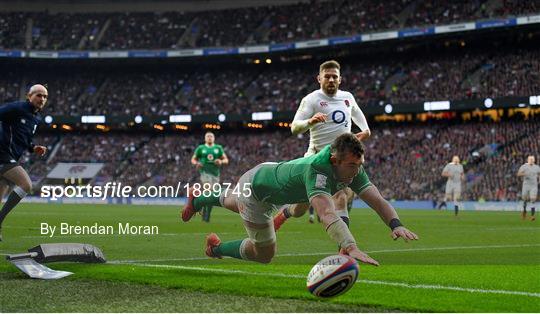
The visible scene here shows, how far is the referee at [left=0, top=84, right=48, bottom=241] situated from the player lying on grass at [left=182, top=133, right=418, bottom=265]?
3995 millimetres

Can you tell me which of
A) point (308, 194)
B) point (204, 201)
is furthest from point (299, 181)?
point (204, 201)

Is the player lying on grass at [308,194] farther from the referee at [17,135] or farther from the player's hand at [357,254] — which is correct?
the referee at [17,135]

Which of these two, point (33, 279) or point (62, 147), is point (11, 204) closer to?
Result: point (33, 279)

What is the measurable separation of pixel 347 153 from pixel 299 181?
0.71 metres

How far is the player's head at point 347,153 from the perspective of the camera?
574 centimetres

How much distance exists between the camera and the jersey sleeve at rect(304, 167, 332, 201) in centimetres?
588

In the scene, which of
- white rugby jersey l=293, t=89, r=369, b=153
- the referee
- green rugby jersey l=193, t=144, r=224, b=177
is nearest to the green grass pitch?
the referee

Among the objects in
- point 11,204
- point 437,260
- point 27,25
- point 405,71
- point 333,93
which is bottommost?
point 437,260

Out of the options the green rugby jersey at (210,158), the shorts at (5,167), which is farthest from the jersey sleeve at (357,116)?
the green rugby jersey at (210,158)

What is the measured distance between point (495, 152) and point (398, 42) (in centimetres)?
1187

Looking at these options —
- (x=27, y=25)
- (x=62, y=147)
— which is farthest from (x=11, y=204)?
(x=27, y=25)

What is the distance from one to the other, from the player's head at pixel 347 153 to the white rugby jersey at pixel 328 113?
3962 mm

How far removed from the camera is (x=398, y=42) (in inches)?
1906

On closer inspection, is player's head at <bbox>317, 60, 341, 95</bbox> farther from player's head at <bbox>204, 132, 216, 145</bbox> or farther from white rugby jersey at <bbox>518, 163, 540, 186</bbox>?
white rugby jersey at <bbox>518, 163, 540, 186</bbox>
